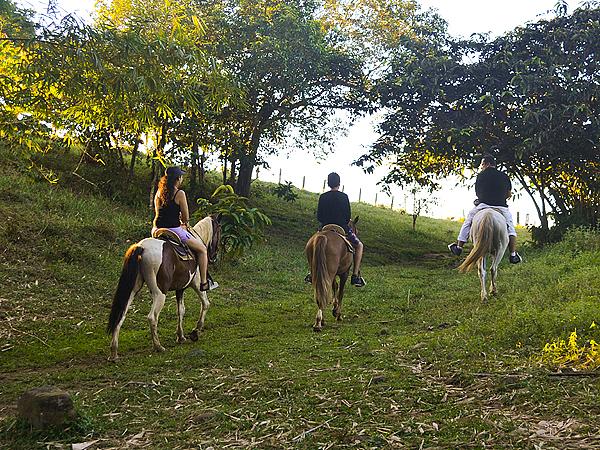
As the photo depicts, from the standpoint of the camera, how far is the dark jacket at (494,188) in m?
11.0

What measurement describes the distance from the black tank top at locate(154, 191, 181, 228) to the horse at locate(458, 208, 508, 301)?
17.3 feet

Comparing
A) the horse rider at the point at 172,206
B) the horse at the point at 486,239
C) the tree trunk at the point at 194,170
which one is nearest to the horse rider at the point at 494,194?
the horse at the point at 486,239

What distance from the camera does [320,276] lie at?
9.04m

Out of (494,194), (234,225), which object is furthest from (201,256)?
(494,194)

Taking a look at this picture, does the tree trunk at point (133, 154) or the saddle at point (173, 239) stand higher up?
the tree trunk at point (133, 154)

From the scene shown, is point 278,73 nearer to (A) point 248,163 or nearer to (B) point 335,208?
(A) point 248,163

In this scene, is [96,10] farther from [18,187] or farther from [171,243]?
[171,243]

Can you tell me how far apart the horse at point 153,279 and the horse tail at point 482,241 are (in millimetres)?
5015

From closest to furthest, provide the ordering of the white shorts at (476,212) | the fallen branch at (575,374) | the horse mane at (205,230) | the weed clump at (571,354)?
the fallen branch at (575,374) < the weed clump at (571,354) < the horse mane at (205,230) < the white shorts at (476,212)

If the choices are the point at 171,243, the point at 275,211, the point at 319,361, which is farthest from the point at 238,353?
the point at 275,211

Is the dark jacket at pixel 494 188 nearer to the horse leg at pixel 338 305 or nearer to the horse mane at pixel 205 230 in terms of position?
Answer: the horse leg at pixel 338 305

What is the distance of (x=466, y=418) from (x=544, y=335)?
242cm

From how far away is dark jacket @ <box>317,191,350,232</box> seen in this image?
10039 mm

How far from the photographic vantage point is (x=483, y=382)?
5094 mm
